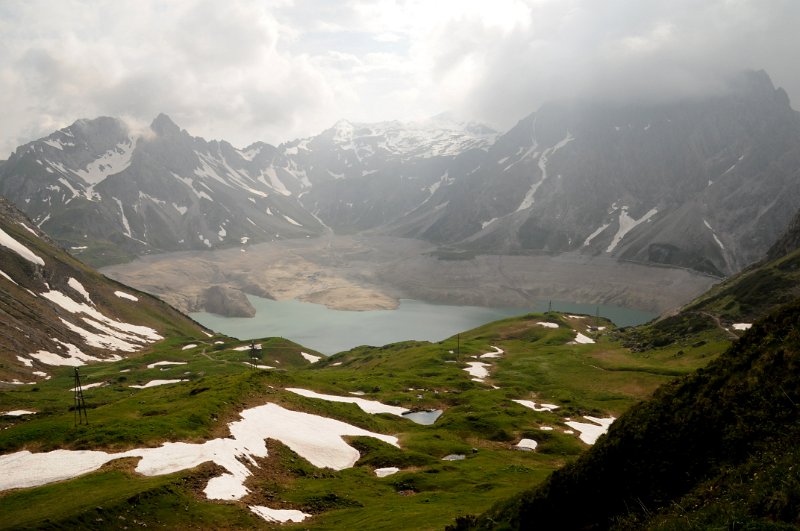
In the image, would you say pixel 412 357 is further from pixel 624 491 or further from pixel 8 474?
pixel 624 491

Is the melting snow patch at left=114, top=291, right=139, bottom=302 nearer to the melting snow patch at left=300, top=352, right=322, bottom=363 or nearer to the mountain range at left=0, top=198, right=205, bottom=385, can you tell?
the mountain range at left=0, top=198, right=205, bottom=385

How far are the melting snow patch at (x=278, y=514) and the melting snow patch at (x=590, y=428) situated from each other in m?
42.7

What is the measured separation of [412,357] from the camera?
12400 cm

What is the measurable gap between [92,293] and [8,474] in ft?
526

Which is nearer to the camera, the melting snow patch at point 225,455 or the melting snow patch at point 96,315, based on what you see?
the melting snow patch at point 225,455

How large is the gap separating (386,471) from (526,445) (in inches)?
866

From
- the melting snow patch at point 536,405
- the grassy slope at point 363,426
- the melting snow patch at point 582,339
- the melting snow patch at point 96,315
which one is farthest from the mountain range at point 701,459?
the melting snow patch at point 96,315

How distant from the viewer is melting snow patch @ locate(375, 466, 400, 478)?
4622cm

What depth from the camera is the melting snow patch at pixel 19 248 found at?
524 ft

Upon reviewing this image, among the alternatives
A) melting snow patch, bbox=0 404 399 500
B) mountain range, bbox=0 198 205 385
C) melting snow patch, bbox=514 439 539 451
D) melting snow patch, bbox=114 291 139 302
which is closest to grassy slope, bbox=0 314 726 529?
melting snow patch, bbox=514 439 539 451

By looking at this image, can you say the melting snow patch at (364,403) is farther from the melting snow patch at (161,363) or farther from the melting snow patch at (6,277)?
the melting snow patch at (6,277)

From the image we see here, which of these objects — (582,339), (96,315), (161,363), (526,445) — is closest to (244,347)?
(161,363)

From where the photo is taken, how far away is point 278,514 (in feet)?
111

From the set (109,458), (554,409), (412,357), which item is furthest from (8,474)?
(412,357)
